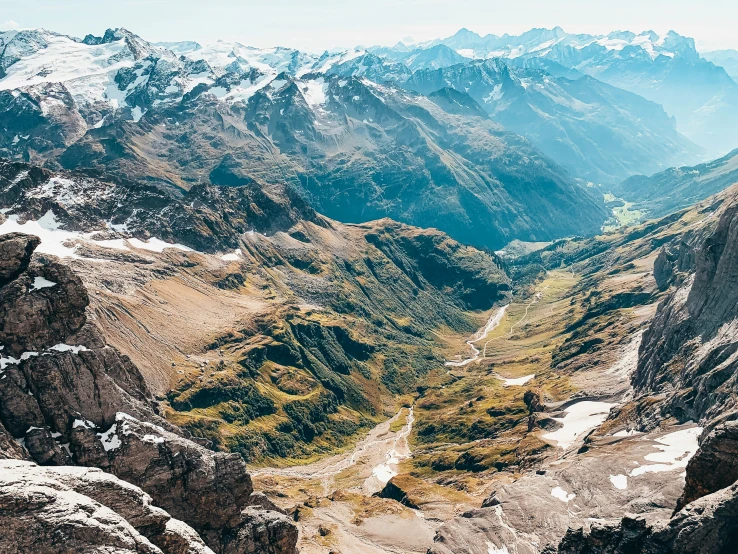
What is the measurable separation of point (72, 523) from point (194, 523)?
149 feet

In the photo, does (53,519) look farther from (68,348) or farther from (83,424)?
(68,348)

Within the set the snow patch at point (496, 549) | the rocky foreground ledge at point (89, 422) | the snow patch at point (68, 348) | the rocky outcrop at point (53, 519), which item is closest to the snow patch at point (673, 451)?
the snow patch at point (496, 549)

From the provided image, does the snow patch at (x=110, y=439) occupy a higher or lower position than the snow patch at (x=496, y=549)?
higher

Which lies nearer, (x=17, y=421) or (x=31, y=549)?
(x=31, y=549)

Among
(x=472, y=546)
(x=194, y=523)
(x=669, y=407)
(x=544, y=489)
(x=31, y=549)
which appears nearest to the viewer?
(x=31, y=549)

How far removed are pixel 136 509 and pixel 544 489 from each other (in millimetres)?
108865

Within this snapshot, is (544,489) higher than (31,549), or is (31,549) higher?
(31,549)

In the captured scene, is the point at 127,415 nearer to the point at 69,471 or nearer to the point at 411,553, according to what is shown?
the point at 69,471

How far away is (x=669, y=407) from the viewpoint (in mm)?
192250

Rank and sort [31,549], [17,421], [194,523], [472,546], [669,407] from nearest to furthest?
[31,549] → [17,421] → [194,523] → [472,546] → [669,407]

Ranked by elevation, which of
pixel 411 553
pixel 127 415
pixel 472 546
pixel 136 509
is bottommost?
pixel 411 553

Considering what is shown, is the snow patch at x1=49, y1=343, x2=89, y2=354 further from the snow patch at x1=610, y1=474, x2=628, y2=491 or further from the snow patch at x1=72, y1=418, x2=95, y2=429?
the snow patch at x1=610, y1=474, x2=628, y2=491

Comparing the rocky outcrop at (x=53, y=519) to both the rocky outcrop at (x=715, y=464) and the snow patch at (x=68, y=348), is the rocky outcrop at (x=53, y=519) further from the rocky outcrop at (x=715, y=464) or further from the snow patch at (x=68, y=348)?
the rocky outcrop at (x=715, y=464)

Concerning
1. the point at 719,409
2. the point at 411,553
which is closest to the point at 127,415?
the point at 411,553
